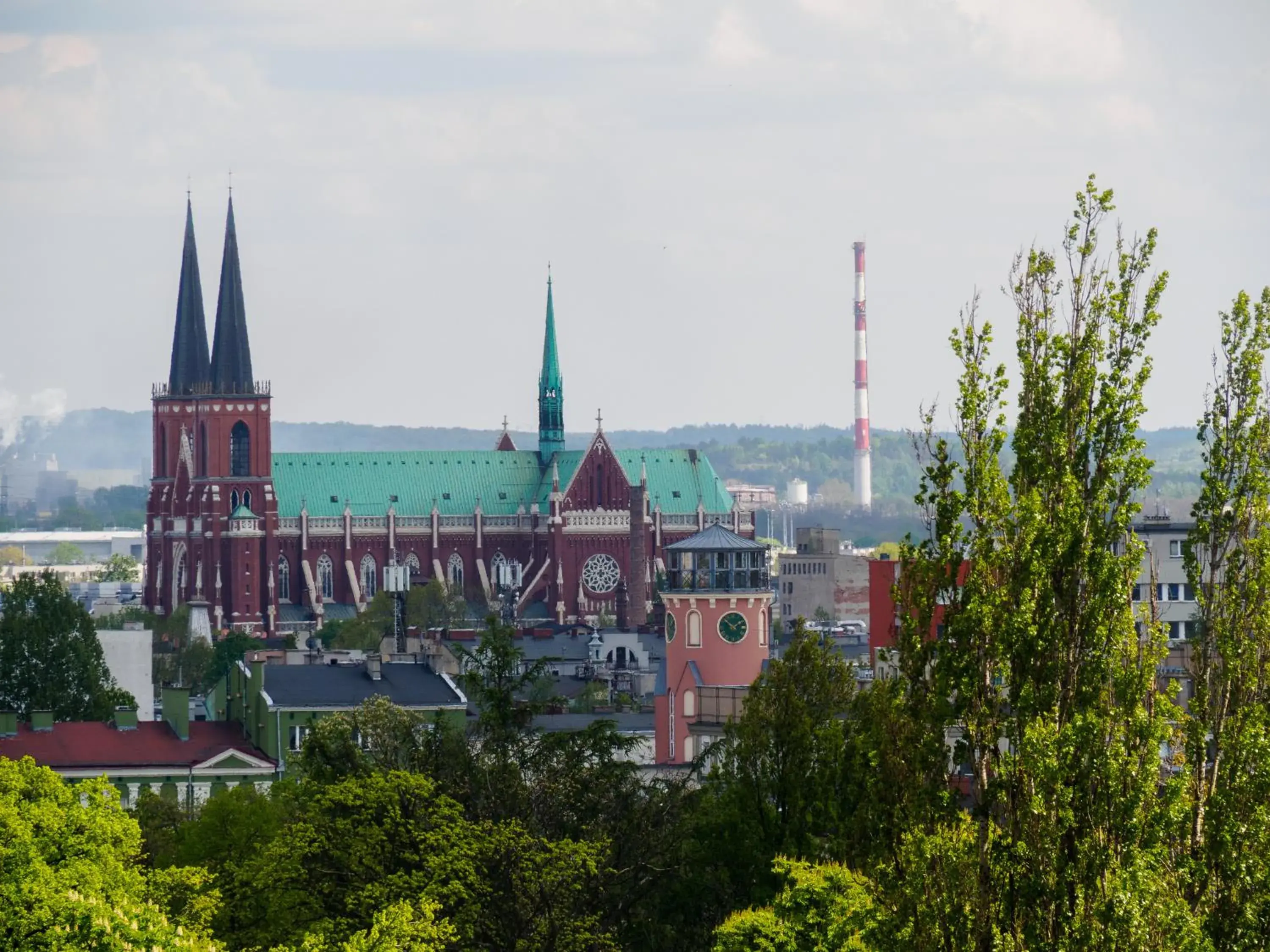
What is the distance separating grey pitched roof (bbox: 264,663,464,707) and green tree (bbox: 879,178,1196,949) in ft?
212

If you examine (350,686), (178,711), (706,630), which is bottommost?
(178,711)

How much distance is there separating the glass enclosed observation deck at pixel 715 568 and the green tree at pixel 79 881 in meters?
32.9

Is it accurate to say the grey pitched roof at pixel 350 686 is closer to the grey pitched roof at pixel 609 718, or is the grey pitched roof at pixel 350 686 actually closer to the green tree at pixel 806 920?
the grey pitched roof at pixel 609 718

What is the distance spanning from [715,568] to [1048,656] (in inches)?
2295

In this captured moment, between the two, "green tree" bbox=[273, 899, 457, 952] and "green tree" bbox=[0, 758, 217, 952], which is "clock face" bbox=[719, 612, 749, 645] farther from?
"green tree" bbox=[273, 899, 457, 952]

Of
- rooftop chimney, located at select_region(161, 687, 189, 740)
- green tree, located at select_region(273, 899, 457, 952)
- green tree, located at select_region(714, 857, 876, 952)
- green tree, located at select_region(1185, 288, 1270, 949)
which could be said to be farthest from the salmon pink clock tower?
green tree, located at select_region(1185, 288, 1270, 949)

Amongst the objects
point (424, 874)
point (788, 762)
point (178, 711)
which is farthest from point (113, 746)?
point (424, 874)

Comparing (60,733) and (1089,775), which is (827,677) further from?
(60,733)

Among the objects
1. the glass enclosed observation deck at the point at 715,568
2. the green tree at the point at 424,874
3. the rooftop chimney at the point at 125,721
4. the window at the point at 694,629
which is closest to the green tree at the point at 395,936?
the green tree at the point at 424,874

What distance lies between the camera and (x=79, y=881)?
52125 mm

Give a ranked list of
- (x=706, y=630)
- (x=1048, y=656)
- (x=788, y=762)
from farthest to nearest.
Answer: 1. (x=706, y=630)
2. (x=788, y=762)
3. (x=1048, y=656)

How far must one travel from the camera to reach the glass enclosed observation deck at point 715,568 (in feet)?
307

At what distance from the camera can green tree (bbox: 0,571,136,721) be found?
12088cm

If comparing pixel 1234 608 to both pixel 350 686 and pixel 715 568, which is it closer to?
pixel 715 568
